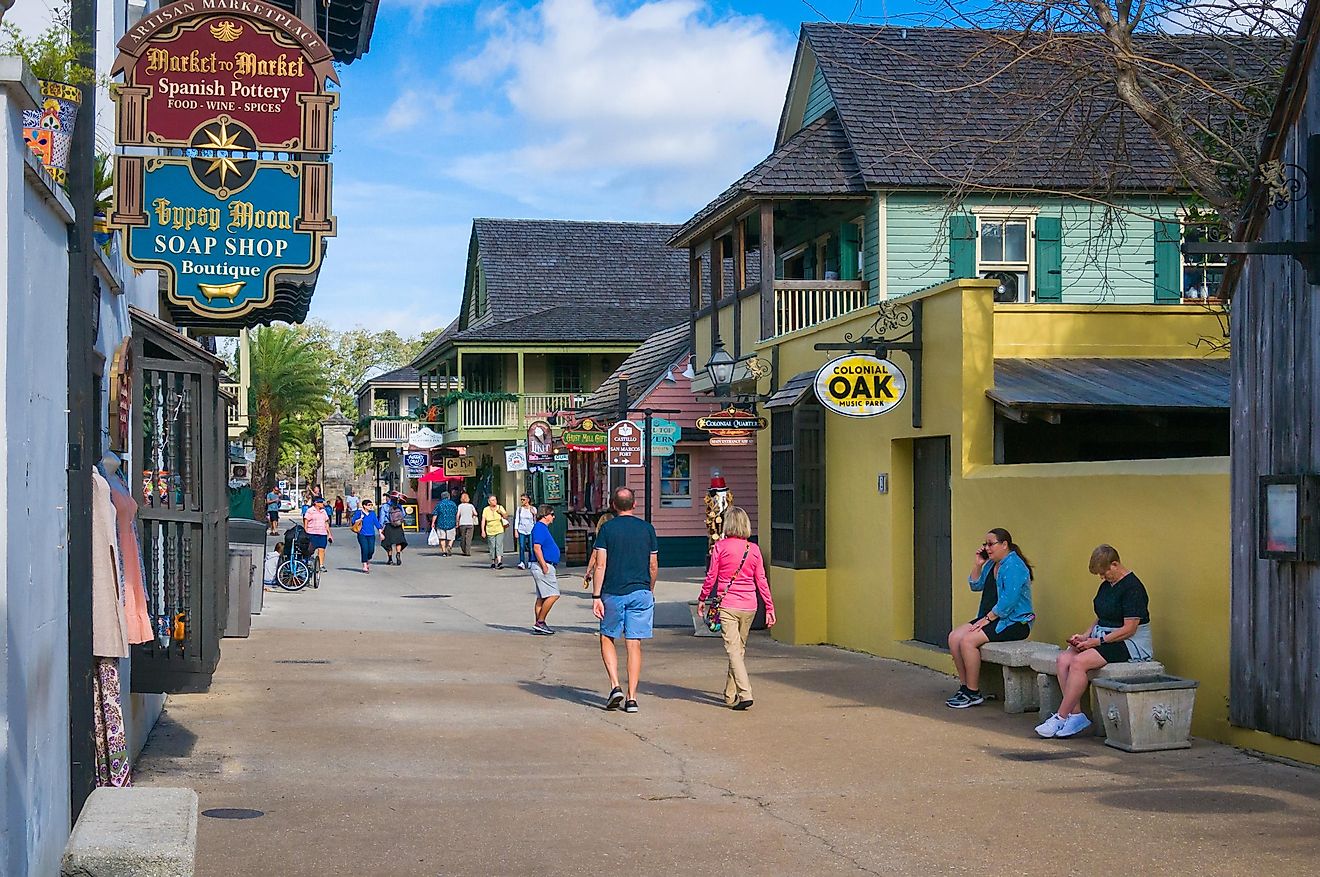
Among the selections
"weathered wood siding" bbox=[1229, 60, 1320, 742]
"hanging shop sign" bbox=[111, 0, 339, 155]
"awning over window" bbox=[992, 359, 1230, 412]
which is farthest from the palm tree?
"weathered wood siding" bbox=[1229, 60, 1320, 742]

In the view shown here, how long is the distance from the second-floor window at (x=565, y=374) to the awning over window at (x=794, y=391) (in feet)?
90.2

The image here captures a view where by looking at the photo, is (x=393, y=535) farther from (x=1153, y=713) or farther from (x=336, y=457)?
(x=336, y=457)

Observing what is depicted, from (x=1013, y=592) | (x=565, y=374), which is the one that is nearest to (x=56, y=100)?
(x=1013, y=592)

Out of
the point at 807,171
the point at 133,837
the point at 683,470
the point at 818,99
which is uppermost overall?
the point at 818,99

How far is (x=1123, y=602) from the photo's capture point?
10305 millimetres

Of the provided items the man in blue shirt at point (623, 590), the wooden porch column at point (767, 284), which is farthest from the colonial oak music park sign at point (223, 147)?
the wooden porch column at point (767, 284)

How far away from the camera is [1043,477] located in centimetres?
1243

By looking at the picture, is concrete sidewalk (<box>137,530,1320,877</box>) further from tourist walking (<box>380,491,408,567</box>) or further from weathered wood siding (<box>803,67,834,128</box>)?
tourist walking (<box>380,491,408,567</box>)

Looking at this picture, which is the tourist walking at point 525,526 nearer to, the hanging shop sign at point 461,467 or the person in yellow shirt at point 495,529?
the person in yellow shirt at point 495,529

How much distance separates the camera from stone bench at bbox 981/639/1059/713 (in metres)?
11.5

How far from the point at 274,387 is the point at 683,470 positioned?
91.6 ft

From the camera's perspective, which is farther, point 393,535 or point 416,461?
point 416,461

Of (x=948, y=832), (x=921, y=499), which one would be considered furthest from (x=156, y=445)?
(x=921, y=499)

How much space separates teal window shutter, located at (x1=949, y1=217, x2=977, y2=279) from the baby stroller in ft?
38.8
